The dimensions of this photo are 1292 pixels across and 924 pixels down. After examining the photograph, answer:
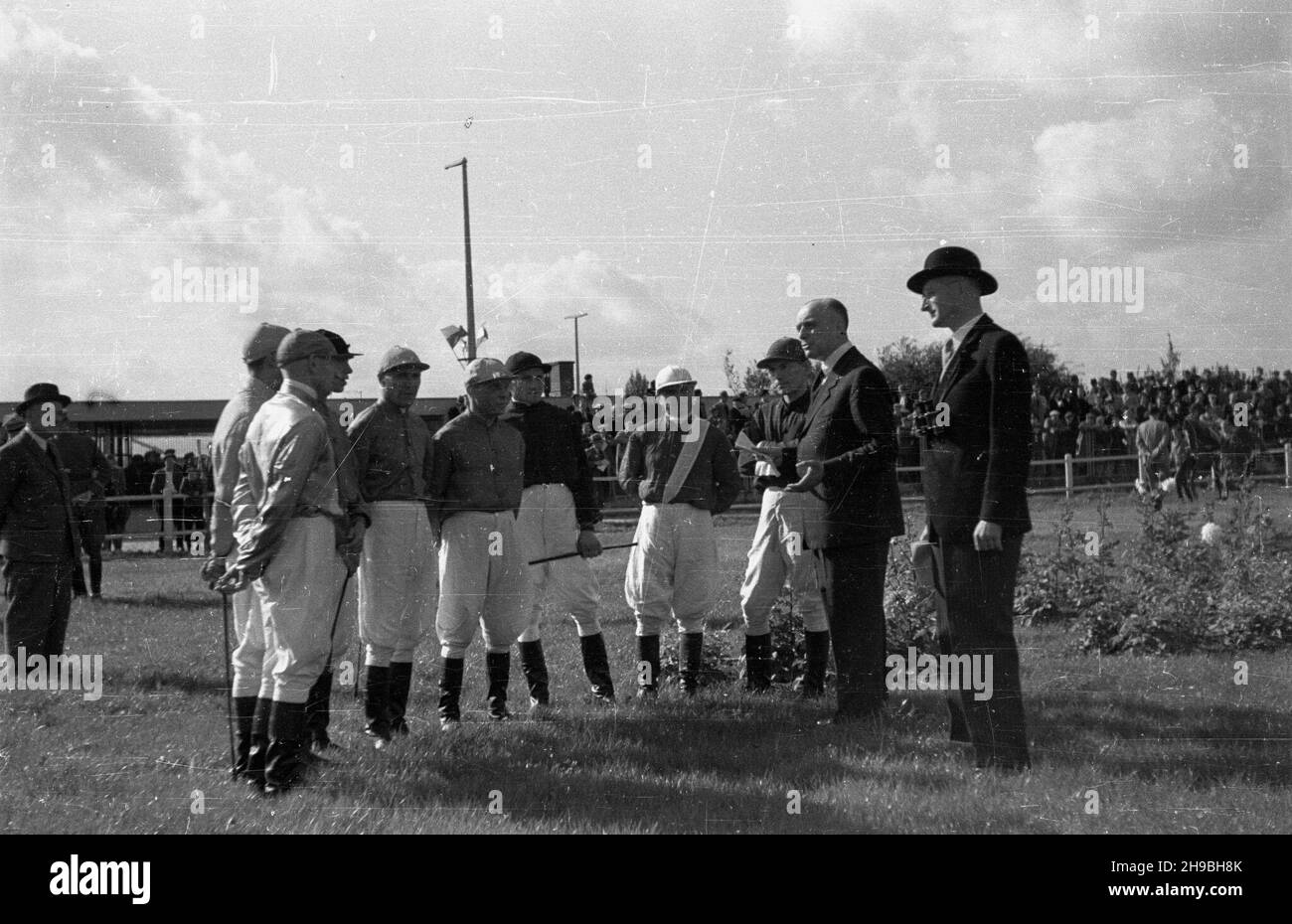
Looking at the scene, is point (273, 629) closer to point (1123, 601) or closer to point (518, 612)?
point (518, 612)

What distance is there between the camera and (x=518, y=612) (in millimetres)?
6164

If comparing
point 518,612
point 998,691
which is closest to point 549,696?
point 518,612

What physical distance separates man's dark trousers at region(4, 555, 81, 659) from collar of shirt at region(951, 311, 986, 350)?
560cm

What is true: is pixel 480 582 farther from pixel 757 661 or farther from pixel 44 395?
pixel 44 395

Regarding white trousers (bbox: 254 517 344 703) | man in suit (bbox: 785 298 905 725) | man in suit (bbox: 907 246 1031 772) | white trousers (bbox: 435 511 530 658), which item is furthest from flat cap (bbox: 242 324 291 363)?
man in suit (bbox: 907 246 1031 772)

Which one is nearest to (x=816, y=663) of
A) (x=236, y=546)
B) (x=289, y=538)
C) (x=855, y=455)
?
(x=855, y=455)

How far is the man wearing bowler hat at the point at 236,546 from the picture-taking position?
15.9ft

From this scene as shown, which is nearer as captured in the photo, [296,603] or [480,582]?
[296,603]

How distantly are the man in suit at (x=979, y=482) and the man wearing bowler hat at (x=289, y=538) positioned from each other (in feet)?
8.67

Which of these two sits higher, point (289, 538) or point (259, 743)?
point (289, 538)

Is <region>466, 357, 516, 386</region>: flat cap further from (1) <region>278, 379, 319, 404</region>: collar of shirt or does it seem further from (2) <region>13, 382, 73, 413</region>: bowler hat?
(2) <region>13, 382, 73, 413</region>: bowler hat

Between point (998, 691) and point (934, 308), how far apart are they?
1.66m

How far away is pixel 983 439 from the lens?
461 centimetres

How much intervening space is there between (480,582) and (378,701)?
2.75ft
